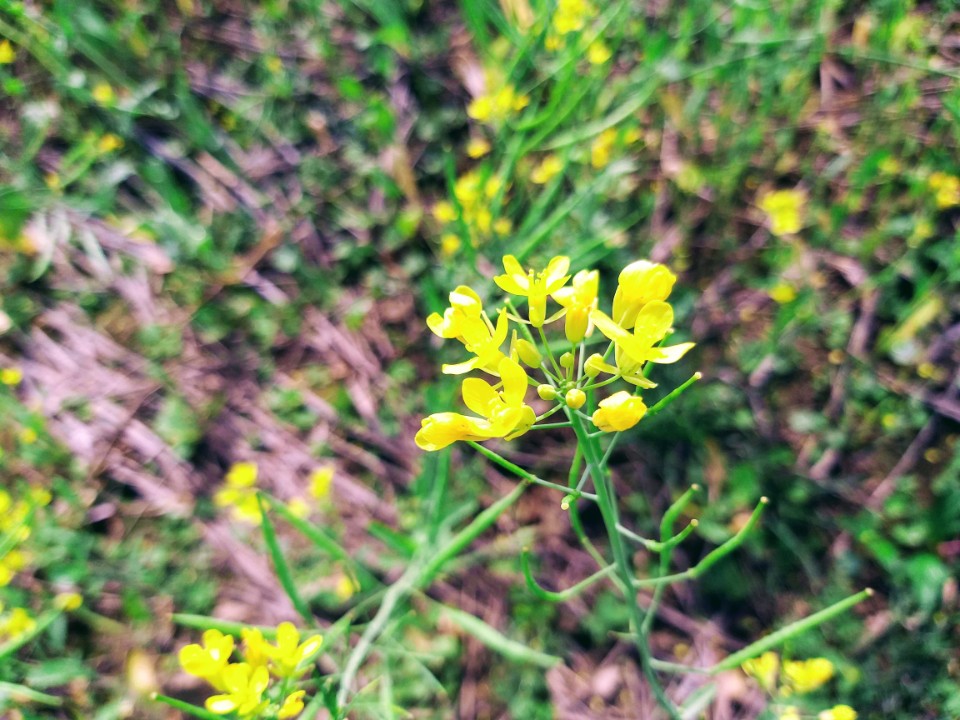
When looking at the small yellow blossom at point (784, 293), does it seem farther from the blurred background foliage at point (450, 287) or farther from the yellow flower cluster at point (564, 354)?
the yellow flower cluster at point (564, 354)

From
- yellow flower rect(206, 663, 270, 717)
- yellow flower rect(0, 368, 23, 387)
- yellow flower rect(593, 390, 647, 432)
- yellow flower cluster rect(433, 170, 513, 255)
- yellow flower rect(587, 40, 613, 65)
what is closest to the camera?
yellow flower rect(593, 390, 647, 432)

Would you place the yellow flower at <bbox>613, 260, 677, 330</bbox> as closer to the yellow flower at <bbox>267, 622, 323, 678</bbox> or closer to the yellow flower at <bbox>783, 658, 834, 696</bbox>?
the yellow flower at <bbox>267, 622, 323, 678</bbox>

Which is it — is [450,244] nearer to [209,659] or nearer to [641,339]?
[641,339]

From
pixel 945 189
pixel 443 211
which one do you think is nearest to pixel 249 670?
pixel 443 211

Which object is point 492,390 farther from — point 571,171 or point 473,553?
point 571,171

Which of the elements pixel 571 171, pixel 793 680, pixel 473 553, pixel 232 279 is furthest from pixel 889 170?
pixel 232 279

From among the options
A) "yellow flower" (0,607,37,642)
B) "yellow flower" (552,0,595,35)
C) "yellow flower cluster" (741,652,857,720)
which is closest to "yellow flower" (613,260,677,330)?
"yellow flower cluster" (741,652,857,720)
